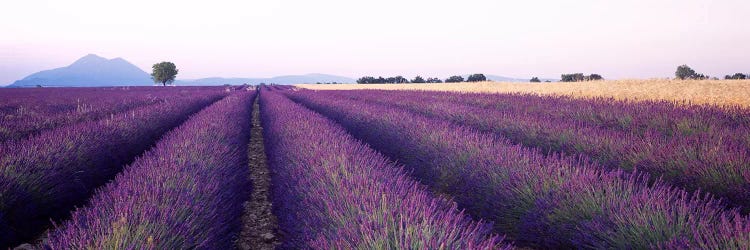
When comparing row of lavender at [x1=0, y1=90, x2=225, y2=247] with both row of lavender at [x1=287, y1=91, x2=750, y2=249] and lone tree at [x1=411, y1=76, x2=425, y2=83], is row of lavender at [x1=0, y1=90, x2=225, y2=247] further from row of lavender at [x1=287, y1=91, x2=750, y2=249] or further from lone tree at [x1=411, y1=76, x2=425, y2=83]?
lone tree at [x1=411, y1=76, x2=425, y2=83]

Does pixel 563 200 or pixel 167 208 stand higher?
pixel 167 208

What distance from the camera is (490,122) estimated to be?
6.31 m

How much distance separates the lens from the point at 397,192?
2.32 metres

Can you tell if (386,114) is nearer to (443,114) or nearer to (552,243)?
(443,114)

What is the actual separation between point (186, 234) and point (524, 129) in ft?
14.7

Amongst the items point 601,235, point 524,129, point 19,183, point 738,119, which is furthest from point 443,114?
point 19,183

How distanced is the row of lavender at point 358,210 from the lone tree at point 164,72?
245 ft

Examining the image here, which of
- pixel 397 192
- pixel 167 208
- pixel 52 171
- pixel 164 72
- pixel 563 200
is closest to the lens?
pixel 167 208

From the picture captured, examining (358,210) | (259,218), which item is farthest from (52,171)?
(358,210)

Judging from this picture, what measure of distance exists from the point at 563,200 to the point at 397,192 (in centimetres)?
110

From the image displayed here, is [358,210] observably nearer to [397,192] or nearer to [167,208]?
[397,192]

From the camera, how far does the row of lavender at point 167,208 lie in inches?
69.7

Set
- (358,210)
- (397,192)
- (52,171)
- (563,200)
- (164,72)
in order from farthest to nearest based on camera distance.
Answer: (164,72), (52,171), (563,200), (397,192), (358,210)

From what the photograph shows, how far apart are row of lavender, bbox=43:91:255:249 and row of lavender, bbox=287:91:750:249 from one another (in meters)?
1.98
